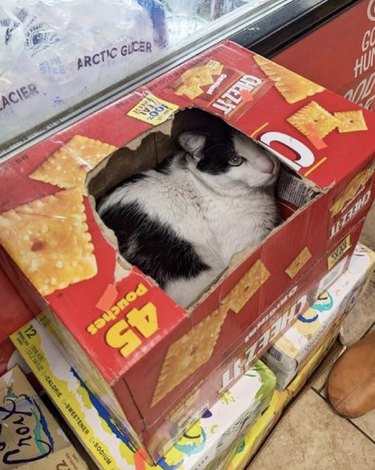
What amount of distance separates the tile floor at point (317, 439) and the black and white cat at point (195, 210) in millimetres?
568

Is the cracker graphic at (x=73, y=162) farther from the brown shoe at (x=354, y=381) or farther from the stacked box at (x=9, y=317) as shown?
the brown shoe at (x=354, y=381)

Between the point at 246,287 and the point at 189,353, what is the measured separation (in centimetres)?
11

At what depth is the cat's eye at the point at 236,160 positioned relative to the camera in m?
0.78

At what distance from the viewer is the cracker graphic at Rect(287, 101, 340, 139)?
621 mm

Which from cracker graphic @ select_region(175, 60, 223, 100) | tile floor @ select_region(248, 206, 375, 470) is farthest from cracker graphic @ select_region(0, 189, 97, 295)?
tile floor @ select_region(248, 206, 375, 470)

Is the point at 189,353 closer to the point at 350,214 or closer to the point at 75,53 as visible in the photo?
the point at 350,214

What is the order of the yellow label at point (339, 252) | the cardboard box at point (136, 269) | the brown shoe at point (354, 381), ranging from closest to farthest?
the cardboard box at point (136, 269)
the yellow label at point (339, 252)
the brown shoe at point (354, 381)

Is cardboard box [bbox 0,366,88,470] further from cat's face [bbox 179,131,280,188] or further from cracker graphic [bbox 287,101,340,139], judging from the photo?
cracker graphic [bbox 287,101,340,139]

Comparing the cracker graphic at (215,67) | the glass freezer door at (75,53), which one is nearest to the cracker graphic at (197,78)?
the cracker graphic at (215,67)

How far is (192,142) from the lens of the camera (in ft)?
2.50

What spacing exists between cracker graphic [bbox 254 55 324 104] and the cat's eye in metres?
0.14

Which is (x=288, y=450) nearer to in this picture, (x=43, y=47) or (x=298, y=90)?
(x=298, y=90)

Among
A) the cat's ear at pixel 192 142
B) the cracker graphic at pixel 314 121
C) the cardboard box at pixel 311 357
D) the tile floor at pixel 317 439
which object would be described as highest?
the cracker graphic at pixel 314 121

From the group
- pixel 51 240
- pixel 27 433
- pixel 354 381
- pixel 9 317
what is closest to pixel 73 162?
pixel 51 240
